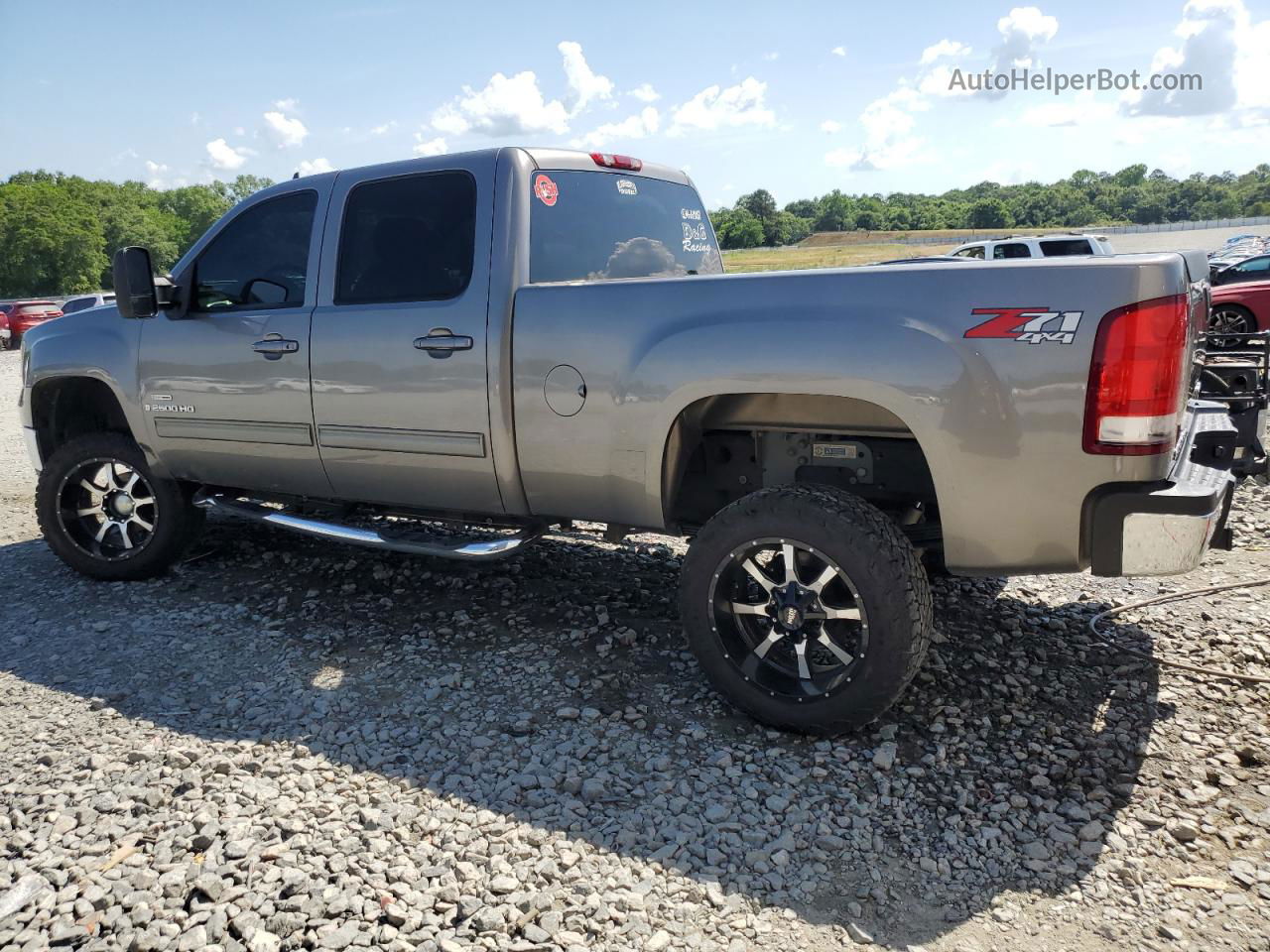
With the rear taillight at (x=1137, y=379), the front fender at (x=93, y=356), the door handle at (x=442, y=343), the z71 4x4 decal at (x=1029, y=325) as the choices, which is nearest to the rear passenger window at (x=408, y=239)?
the door handle at (x=442, y=343)

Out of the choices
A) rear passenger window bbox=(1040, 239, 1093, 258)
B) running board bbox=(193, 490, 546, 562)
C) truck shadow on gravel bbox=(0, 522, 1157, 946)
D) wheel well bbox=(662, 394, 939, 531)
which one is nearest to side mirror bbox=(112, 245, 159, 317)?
running board bbox=(193, 490, 546, 562)

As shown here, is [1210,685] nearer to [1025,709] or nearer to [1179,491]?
[1025,709]

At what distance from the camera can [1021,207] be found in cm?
9694

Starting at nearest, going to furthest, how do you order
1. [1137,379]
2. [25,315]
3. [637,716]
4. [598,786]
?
[1137,379] → [598,786] → [637,716] → [25,315]

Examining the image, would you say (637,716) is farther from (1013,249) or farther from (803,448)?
(1013,249)

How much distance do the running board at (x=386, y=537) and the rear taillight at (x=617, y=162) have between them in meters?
1.73

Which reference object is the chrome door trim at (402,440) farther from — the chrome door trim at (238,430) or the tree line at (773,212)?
the tree line at (773,212)

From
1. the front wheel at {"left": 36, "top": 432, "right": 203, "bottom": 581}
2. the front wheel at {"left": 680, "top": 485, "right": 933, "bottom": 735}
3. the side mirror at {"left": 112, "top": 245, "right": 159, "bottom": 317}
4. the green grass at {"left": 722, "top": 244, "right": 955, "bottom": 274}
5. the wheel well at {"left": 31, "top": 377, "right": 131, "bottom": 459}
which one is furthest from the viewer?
the green grass at {"left": 722, "top": 244, "right": 955, "bottom": 274}

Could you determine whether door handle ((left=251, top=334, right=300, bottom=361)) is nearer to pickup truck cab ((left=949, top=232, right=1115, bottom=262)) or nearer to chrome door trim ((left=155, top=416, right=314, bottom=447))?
chrome door trim ((left=155, top=416, right=314, bottom=447))

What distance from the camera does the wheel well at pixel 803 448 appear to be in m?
3.52

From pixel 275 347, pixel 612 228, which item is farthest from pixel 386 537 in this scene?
pixel 612 228

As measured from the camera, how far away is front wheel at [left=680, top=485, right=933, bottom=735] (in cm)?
320

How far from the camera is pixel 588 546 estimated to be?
19.0 feet

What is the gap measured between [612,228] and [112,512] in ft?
10.6
